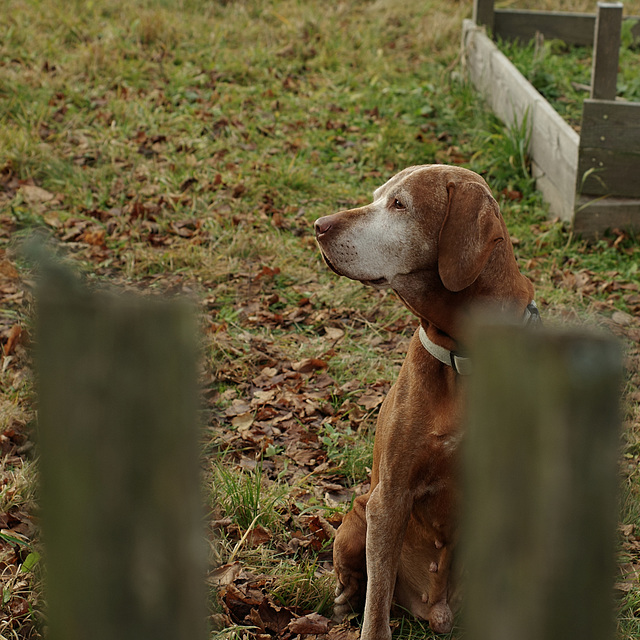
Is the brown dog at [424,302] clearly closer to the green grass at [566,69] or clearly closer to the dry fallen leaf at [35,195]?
the dry fallen leaf at [35,195]

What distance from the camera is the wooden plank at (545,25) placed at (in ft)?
29.5

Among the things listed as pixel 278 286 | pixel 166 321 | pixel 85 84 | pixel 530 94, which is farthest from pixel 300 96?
pixel 166 321

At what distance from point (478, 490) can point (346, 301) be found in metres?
4.32

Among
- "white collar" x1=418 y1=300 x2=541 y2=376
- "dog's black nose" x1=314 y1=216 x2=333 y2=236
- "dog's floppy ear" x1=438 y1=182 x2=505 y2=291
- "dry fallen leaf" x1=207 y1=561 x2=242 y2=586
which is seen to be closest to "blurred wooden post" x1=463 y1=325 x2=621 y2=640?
"white collar" x1=418 y1=300 x2=541 y2=376

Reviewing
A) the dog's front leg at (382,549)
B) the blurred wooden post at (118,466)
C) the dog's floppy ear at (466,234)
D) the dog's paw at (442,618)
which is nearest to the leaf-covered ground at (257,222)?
the dog's paw at (442,618)

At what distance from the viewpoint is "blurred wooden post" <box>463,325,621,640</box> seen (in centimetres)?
93

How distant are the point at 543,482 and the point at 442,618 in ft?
6.98

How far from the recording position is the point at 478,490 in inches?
39.9

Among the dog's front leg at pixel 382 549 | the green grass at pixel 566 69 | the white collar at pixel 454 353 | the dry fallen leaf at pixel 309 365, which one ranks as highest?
the green grass at pixel 566 69

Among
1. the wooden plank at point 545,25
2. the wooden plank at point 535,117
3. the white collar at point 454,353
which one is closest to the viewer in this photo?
the white collar at point 454,353

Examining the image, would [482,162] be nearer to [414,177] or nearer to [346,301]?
[346,301]

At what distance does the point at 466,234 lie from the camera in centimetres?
252

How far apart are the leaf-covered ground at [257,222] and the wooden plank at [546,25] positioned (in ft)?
2.21

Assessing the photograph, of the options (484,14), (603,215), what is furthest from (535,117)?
(484,14)
